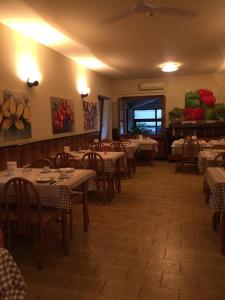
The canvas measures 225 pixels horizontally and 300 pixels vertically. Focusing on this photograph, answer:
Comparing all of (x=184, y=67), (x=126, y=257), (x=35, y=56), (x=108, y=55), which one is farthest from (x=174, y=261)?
(x=184, y=67)

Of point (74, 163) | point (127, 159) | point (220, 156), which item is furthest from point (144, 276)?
point (127, 159)

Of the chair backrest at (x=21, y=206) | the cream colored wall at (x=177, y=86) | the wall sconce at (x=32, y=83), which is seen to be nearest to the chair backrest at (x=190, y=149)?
the cream colored wall at (x=177, y=86)

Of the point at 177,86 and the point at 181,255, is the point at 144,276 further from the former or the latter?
the point at 177,86

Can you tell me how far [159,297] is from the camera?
6.70ft

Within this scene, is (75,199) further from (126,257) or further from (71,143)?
(71,143)

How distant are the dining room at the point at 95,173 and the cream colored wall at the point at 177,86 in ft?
2.31

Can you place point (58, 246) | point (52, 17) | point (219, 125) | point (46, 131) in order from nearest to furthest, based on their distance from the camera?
point (58, 246) → point (52, 17) → point (46, 131) → point (219, 125)

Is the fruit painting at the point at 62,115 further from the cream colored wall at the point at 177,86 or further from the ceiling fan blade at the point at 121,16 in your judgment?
the cream colored wall at the point at 177,86

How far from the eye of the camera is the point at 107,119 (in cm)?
859

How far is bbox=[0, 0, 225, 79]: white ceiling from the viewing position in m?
3.18

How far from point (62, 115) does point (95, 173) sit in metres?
1.98

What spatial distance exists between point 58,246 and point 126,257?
2.43 ft

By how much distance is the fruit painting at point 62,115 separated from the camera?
4965 mm

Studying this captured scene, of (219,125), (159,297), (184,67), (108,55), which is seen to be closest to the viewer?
(159,297)
